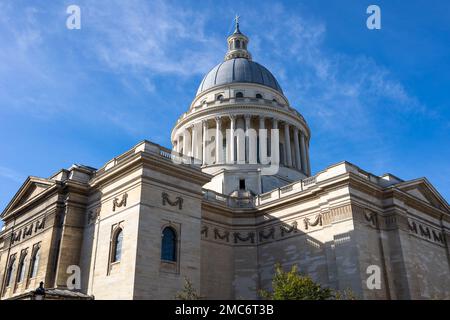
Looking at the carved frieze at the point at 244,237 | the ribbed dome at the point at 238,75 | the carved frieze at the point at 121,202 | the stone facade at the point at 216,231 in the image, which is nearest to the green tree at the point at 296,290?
the stone facade at the point at 216,231

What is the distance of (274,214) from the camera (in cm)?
3566

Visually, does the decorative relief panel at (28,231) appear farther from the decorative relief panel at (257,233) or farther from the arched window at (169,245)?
the decorative relief panel at (257,233)

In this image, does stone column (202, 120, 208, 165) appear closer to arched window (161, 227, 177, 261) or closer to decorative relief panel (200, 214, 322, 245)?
decorative relief panel (200, 214, 322, 245)

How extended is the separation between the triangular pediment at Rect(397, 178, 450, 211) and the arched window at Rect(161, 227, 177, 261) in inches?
685

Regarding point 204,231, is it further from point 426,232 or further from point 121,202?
point 426,232

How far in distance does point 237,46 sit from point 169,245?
39.5 meters

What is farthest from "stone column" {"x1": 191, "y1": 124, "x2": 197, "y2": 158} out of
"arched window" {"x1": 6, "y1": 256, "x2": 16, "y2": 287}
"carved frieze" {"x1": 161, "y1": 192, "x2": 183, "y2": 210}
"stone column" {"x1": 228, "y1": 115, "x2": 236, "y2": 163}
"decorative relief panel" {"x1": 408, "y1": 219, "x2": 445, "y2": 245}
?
"decorative relief panel" {"x1": 408, "y1": 219, "x2": 445, "y2": 245}

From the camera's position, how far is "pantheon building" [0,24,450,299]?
2684cm

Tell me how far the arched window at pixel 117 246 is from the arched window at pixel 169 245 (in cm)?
255

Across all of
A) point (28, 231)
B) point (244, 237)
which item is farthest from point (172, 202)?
point (28, 231)

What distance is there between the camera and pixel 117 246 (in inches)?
1072

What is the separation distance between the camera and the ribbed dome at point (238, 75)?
53.2m
